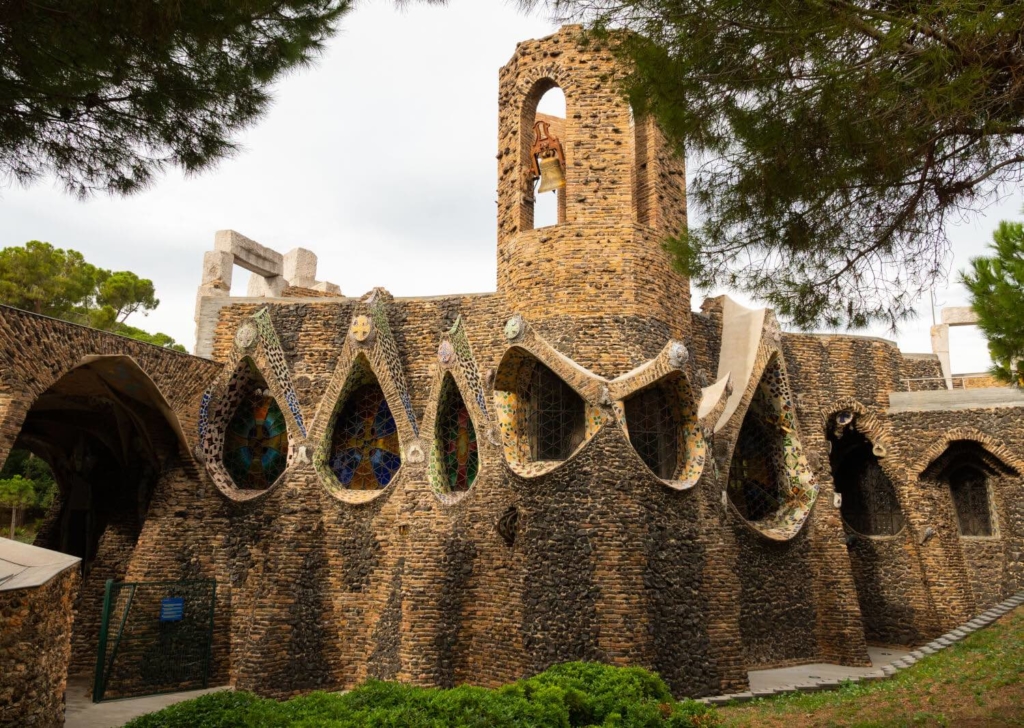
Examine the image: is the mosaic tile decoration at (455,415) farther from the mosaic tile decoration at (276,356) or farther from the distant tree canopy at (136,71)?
the distant tree canopy at (136,71)

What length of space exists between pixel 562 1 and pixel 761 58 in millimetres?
Result: 1190

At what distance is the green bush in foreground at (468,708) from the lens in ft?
12.2

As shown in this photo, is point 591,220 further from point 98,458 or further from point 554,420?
point 98,458

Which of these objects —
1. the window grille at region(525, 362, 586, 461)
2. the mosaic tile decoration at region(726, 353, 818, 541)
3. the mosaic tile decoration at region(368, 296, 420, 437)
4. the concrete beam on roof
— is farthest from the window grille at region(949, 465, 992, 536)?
the concrete beam on roof

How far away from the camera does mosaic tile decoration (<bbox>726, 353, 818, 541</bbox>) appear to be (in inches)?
363

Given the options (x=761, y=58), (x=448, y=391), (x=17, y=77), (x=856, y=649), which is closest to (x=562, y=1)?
(x=761, y=58)

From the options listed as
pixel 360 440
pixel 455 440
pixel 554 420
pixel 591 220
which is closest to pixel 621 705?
pixel 554 420

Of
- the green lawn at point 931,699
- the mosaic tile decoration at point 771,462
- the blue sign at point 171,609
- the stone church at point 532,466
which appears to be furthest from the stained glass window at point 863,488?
the blue sign at point 171,609

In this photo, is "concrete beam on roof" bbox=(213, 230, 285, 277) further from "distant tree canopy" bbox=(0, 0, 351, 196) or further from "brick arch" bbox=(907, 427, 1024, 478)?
"brick arch" bbox=(907, 427, 1024, 478)

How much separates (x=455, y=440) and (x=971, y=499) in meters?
6.92

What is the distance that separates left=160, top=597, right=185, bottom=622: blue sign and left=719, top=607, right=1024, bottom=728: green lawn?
5.40 meters

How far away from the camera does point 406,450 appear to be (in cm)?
827

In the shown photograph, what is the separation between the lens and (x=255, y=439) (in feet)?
30.3

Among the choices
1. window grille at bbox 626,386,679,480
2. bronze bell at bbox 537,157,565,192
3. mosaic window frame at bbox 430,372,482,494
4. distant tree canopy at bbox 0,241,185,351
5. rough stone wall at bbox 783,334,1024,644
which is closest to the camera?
window grille at bbox 626,386,679,480
